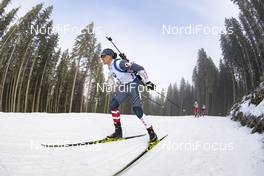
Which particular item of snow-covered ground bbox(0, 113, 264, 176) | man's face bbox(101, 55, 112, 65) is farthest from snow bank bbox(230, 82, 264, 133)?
man's face bbox(101, 55, 112, 65)

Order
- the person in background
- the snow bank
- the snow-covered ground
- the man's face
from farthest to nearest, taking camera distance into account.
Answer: the snow bank → the man's face → the person in background → the snow-covered ground

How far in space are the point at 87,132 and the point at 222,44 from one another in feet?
161

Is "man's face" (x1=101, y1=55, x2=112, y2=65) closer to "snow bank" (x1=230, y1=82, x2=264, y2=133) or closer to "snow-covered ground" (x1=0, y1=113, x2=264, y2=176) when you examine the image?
"snow-covered ground" (x1=0, y1=113, x2=264, y2=176)

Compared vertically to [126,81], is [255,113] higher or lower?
lower

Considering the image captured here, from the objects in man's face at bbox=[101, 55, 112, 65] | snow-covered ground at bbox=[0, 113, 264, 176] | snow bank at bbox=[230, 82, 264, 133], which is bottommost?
snow-covered ground at bbox=[0, 113, 264, 176]

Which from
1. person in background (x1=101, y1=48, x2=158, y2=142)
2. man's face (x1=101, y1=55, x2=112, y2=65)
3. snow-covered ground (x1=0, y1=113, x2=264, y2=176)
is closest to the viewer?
snow-covered ground (x1=0, y1=113, x2=264, y2=176)

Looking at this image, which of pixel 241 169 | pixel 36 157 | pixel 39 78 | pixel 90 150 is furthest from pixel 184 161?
pixel 39 78

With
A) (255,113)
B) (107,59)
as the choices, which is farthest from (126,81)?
(255,113)

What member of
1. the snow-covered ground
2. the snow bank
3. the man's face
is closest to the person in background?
the man's face

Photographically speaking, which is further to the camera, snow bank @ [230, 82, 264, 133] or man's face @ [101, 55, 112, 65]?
snow bank @ [230, 82, 264, 133]

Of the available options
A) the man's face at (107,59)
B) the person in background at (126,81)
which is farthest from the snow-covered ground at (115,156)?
the man's face at (107,59)

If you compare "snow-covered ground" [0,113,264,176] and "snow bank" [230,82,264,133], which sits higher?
"snow bank" [230,82,264,133]

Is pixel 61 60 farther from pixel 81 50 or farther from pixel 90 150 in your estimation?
pixel 90 150

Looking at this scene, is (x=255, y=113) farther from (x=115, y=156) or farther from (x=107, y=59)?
(x=115, y=156)
